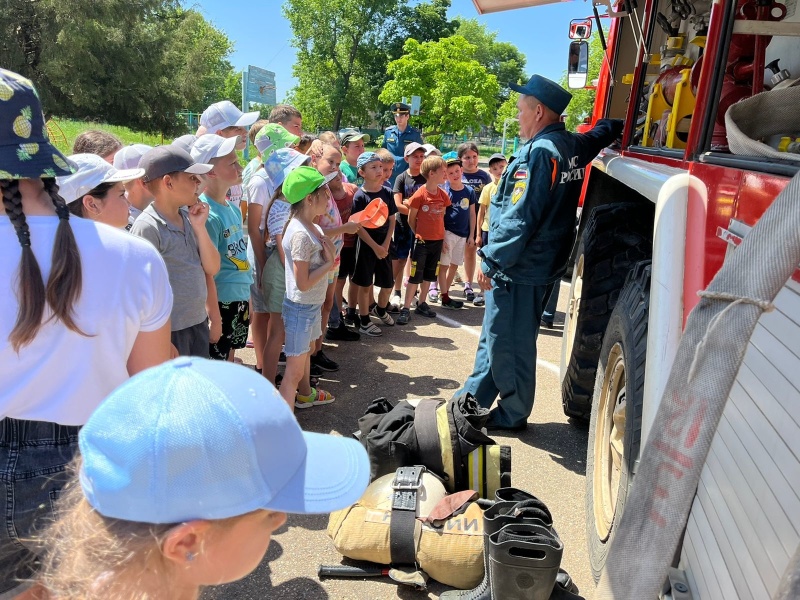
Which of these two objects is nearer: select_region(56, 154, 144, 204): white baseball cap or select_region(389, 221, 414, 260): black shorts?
select_region(56, 154, 144, 204): white baseball cap

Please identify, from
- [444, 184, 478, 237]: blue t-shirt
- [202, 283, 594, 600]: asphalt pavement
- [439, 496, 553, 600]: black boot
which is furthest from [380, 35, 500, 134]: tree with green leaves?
[439, 496, 553, 600]: black boot

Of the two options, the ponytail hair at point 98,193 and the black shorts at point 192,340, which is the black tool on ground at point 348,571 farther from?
the ponytail hair at point 98,193

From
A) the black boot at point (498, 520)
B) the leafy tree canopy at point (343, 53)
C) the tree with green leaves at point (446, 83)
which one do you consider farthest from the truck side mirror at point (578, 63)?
the leafy tree canopy at point (343, 53)

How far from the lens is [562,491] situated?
3.38m

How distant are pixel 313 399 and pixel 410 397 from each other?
688 mm

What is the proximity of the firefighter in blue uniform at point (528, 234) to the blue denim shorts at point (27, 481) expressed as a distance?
2.65m

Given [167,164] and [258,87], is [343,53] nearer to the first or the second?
[258,87]

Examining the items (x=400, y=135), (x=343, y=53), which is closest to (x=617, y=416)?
(x=400, y=135)

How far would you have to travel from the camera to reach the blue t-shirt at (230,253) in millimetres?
3387

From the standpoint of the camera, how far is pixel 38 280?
4.64 feet

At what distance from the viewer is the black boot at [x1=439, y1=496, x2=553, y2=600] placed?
7.96ft

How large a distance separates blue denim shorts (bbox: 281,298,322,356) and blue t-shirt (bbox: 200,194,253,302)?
0.93ft

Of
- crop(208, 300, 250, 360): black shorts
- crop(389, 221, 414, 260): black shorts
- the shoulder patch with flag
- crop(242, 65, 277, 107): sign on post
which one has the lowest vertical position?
crop(208, 300, 250, 360): black shorts

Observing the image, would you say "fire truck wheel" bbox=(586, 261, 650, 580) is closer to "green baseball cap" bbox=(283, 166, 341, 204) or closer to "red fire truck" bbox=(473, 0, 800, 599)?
"red fire truck" bbox=(473, 0, 800, 599)
